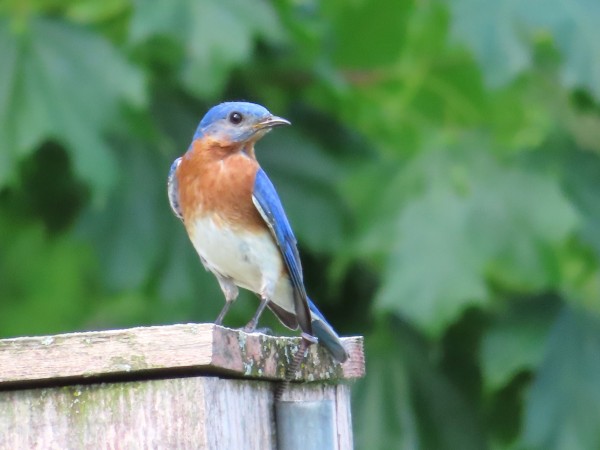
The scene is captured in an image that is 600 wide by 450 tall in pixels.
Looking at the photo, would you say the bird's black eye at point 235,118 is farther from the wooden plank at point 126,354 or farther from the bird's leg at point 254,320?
the wooden plank at point 126,354

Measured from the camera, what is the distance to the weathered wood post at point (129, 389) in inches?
114

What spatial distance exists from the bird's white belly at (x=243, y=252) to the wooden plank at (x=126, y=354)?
996 millimetres

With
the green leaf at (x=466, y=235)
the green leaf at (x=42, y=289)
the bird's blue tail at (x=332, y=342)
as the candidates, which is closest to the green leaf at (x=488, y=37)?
the green leaf at (x=466, y=235)

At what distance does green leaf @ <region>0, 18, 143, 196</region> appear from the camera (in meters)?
5.25

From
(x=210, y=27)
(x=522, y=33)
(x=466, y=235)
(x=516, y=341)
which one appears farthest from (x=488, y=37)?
(x=516, y=341)

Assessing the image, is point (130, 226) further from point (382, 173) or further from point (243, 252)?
point (243, 252)

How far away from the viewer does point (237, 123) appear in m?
4.31

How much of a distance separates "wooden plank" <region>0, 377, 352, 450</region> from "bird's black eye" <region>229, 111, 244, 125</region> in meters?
1.40

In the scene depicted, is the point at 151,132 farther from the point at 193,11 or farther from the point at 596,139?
the point at 596,139

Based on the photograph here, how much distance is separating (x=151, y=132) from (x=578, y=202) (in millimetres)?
1861

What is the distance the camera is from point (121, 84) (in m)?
5.45

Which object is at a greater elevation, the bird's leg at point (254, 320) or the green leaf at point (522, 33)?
the green leaf at point (522, 33)

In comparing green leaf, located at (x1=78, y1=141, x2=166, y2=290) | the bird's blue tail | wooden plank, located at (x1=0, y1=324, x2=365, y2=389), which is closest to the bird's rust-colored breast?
the bird's blue tail

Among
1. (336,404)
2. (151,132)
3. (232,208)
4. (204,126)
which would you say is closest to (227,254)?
(232,208)
